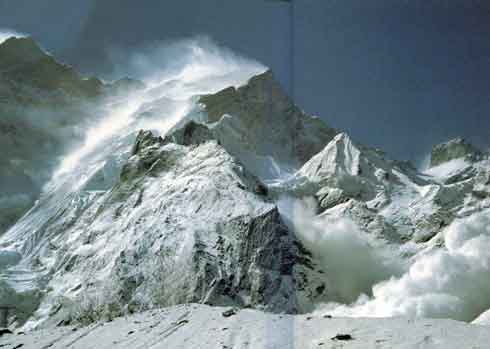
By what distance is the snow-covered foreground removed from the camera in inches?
1610

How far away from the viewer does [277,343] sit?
44.8m

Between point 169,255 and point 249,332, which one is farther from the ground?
point 169,255

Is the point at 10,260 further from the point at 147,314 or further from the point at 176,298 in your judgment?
the point at 147,314

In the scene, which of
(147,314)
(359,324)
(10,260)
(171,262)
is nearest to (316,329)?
(359,324)

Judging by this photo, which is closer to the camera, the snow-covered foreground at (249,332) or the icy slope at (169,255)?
the snow-covered foreground at (249,332)

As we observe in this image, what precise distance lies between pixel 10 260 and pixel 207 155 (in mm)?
53720

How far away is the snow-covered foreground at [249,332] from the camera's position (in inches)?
1610

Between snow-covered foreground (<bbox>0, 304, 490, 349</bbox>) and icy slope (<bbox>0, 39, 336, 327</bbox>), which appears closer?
snow-covered foreground (<bbox>0, 304, 490, 349</bbox>)

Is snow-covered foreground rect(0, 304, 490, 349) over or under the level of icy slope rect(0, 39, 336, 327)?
under

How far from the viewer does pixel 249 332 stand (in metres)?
48.1

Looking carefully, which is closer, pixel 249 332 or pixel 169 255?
pixel 249 332

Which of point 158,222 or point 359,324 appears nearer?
point 359,324

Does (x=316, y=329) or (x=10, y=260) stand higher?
(x=10, y=260)

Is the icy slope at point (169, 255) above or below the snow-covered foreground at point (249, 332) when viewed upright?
above
